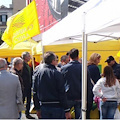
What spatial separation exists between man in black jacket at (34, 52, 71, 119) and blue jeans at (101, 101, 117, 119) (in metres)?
1.15

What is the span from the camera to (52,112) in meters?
4.56

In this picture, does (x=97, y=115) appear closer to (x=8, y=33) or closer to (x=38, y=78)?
(x=38, y=78)

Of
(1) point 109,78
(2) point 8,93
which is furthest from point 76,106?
(2) point 8,93

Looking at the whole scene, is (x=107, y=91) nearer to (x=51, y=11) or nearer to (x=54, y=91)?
(x=54, y=91)

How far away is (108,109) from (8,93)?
1977 mm

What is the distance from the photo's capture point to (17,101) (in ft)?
16.1

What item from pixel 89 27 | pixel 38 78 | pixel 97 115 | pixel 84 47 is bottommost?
pixel 97 115

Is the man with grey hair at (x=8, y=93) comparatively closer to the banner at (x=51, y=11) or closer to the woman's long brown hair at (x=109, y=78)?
Result: the woman's long brown hair at (x=109, y=78)

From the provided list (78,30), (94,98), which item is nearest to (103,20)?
(78,30)

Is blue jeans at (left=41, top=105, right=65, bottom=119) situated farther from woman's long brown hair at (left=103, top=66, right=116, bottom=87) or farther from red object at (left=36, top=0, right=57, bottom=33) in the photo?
red object at (left=36, top=0, right=57, bottom=33)

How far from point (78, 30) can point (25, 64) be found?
8.54 ft

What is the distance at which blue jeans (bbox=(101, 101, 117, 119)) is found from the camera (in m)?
5.46

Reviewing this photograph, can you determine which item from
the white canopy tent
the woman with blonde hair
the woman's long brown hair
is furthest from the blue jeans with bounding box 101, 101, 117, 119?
the white canopy tent

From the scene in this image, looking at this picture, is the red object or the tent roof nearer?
the tent roof
